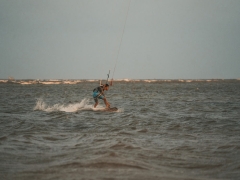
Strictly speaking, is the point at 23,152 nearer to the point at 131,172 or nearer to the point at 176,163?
the point at 131,172

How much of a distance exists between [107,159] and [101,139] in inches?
108

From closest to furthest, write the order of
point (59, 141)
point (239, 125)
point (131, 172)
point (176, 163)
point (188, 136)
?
point (131, 172)
point (176, 163)
point (59, 141)
point (188, 136)
point (239, 125)

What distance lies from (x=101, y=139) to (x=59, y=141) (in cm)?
138

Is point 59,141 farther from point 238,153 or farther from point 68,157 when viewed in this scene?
point 238,153

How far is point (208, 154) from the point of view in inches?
282

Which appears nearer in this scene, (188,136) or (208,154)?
(208,154)

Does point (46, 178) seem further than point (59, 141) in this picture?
No

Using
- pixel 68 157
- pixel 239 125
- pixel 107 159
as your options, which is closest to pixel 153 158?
pixel 107 159

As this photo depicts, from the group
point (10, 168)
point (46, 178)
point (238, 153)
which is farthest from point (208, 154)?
point (10, 168)

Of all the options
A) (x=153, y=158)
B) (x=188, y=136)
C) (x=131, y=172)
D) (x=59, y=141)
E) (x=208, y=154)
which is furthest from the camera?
(x=188, y=136)

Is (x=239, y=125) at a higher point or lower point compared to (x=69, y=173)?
higher

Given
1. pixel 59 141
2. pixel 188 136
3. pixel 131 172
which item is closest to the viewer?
pixel 131 172

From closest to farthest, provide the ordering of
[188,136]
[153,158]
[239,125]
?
[153,158] < [188,136] < [239,125]

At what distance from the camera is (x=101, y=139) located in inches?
357
